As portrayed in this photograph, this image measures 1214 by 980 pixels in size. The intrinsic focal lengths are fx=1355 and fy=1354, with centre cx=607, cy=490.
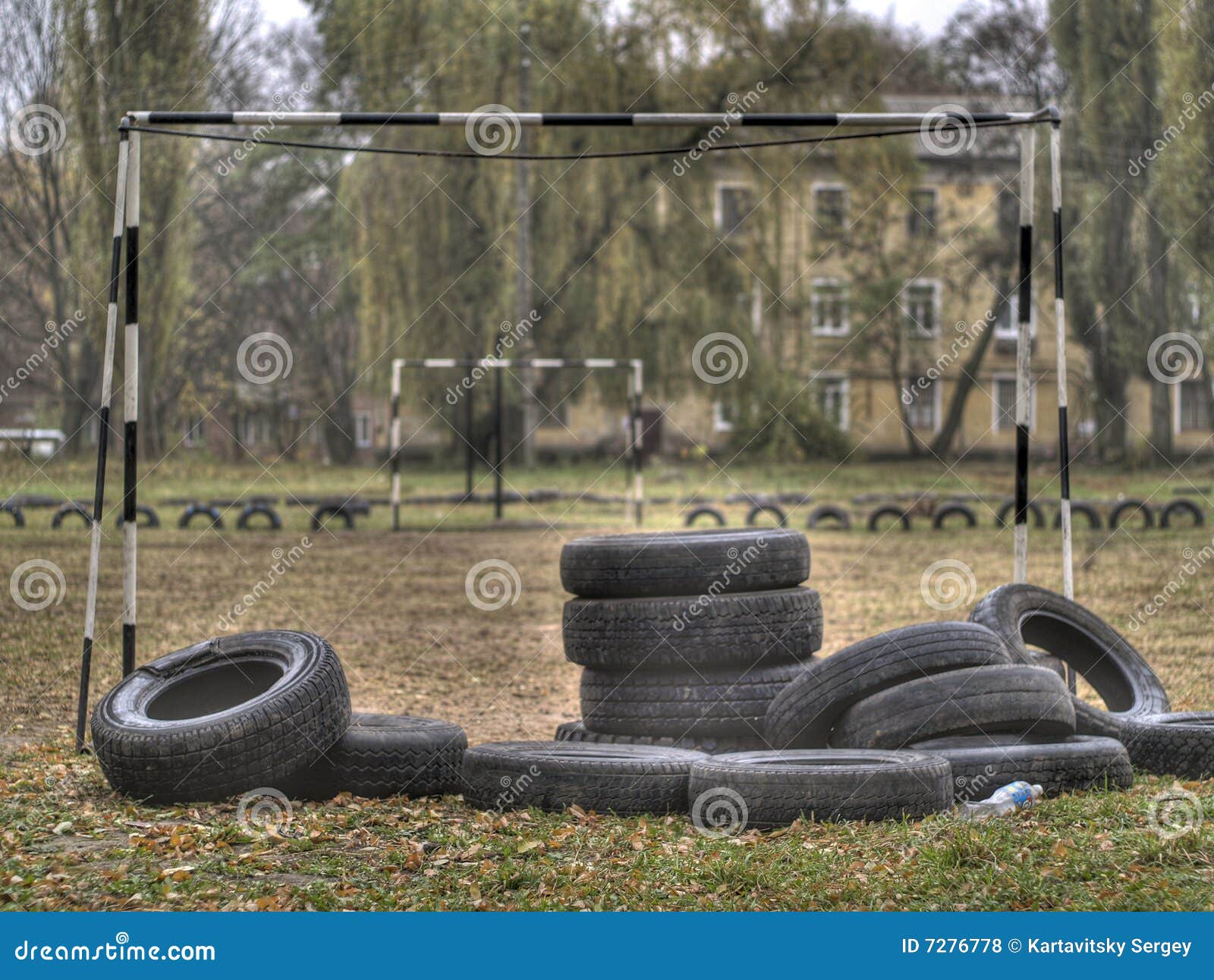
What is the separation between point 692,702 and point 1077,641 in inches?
101

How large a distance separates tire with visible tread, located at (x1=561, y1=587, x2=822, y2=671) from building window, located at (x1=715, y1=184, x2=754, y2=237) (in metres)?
20.7

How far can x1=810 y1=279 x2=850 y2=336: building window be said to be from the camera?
34550 mm

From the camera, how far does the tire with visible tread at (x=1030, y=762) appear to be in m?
5.59

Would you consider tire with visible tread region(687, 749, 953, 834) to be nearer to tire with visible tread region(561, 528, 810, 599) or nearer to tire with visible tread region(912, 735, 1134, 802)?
tire with visible tread region(912, 735, 1134, 802)

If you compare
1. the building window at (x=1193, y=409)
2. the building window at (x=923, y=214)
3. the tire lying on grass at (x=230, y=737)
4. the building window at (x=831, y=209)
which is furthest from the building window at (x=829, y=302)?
the tire lying on grass at (x=230, y=737)

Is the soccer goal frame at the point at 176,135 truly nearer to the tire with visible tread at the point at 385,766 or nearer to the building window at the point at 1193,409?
the tire with visible tread at the point at 385,766

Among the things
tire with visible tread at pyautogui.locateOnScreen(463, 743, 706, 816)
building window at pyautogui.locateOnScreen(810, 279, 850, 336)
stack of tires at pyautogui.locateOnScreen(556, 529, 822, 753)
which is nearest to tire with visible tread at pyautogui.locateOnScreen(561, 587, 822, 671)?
stack of tires at pyautogui.locateOnScreen(556, 529, 822, 753)

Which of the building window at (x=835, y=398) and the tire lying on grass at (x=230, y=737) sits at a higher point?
the building window at (x=835, y=398)

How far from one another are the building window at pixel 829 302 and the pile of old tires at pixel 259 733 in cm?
2917

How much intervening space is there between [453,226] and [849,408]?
42.9 feet

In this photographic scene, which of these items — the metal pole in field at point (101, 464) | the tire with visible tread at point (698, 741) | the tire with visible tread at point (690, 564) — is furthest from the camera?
the tire with visible tread at point (690, 564)

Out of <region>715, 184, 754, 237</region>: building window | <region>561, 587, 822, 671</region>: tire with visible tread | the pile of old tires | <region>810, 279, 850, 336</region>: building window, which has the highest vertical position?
<region>715, 184, 754, 237</region>: building window

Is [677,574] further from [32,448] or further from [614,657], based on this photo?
[32,448]

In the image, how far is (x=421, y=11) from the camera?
25.7m
